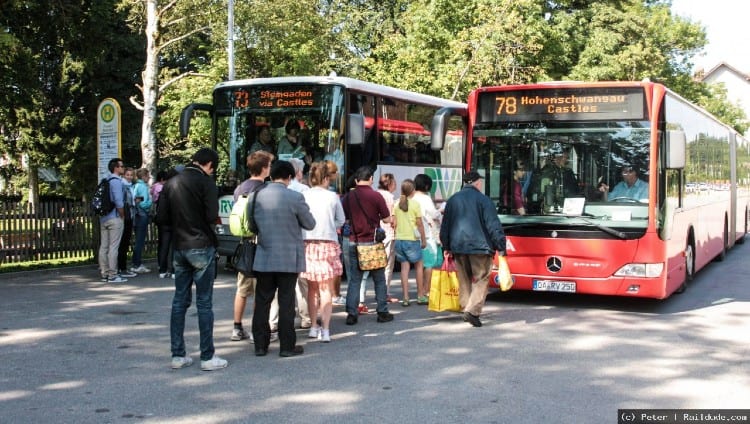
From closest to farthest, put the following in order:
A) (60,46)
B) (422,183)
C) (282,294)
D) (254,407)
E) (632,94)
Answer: (254,407) → (282,294) → (632,94) → (422,183) → (60,46)

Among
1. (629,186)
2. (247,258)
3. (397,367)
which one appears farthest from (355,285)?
(629,186)

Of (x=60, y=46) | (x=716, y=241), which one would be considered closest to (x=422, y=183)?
(x=716, y=241)

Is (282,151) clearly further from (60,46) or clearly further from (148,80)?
(148,80)

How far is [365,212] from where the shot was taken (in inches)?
386

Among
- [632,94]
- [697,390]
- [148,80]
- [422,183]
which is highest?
[148,80]

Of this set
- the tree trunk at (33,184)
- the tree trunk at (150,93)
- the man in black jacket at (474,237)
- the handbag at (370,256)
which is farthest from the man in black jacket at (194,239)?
the tree trunk at (33,184)

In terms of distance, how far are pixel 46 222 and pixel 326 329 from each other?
394 inches

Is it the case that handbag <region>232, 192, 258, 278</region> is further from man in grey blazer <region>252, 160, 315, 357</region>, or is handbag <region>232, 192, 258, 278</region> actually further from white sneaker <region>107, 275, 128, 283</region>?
white sneaker <region>107, 275, 128, 283</region>

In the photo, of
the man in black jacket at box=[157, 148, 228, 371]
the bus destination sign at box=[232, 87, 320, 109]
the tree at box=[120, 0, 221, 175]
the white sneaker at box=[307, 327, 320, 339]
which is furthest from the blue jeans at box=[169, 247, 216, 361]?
the tree at box=[120, 0, 221, 175]

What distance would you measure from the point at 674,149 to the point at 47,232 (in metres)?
12.0

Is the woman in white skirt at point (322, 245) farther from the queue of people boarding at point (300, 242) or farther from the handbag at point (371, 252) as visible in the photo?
the handbag at point (371, 252)

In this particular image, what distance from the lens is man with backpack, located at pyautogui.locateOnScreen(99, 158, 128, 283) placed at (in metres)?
13.8

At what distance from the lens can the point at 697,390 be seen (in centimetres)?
672

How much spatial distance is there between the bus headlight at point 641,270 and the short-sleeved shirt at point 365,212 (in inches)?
121
